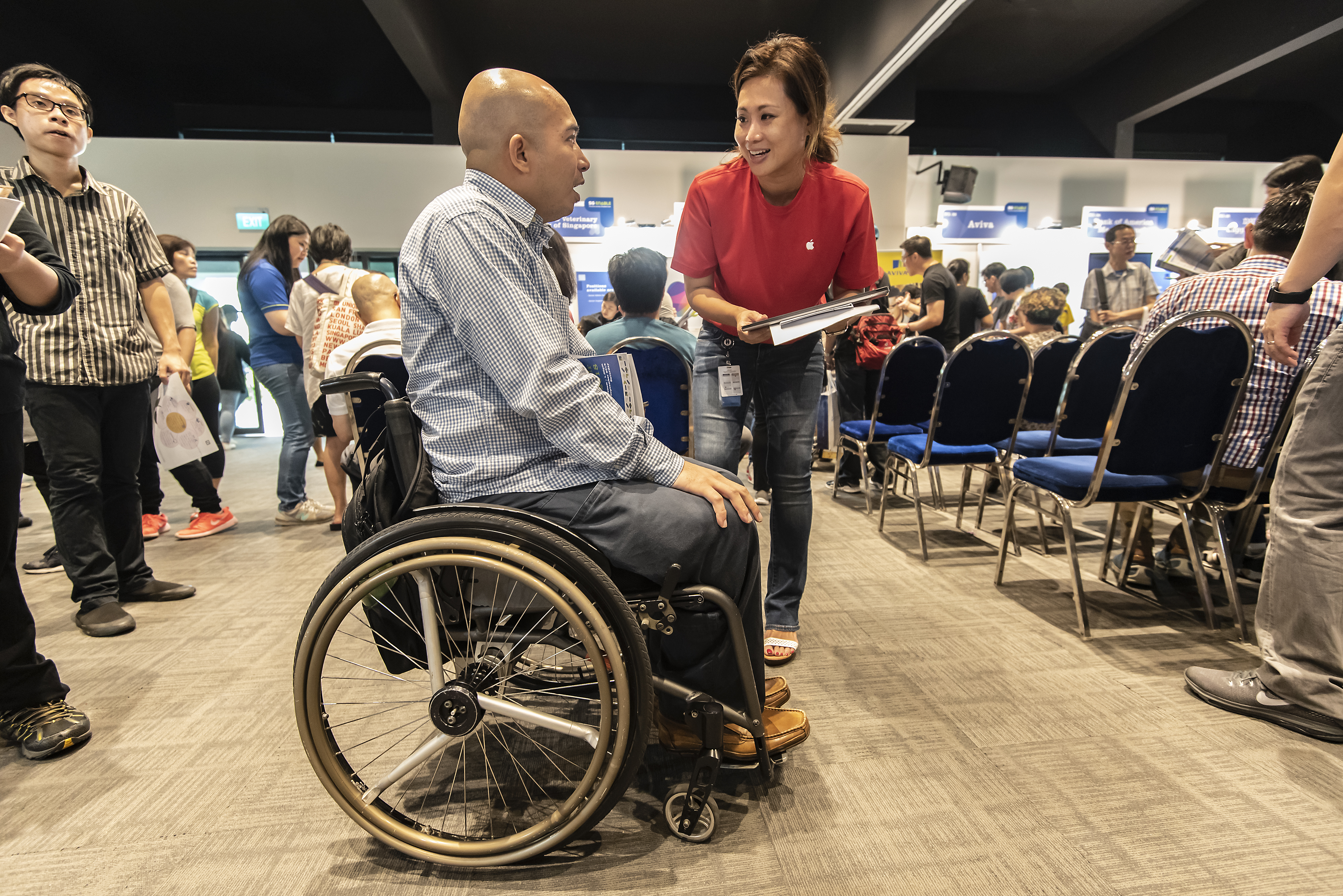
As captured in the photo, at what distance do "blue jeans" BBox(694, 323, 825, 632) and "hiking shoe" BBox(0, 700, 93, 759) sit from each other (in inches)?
62.6

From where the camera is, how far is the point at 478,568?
3.38 ft

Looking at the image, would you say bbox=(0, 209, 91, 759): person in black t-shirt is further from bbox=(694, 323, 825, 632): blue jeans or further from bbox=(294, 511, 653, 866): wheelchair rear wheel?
bbox=(694, 323, 825, 632): blue jeans

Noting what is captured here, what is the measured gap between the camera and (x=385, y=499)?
1.11 m

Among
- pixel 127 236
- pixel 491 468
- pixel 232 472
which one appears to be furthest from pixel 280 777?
pixel 232 472

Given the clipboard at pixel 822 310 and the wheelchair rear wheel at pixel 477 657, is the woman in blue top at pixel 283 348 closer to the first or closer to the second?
the wheelchair rear wheel at pixel 477 657

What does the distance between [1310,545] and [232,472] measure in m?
6.17

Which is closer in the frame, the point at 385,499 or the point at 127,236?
the point at 385,499

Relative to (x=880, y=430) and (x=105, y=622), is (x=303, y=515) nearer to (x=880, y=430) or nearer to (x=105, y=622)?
(x=105, y=622)

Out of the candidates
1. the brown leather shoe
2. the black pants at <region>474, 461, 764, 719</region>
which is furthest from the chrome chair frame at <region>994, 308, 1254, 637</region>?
the black pants at <region>474, 461, 764, 719</region>

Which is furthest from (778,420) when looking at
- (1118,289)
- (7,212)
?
(1118,289)

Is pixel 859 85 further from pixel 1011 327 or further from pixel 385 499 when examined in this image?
pixel 385 499

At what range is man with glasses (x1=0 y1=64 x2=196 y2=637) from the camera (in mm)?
1959

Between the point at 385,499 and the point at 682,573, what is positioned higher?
the point at 385,499

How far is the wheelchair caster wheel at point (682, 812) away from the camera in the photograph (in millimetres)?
1166
